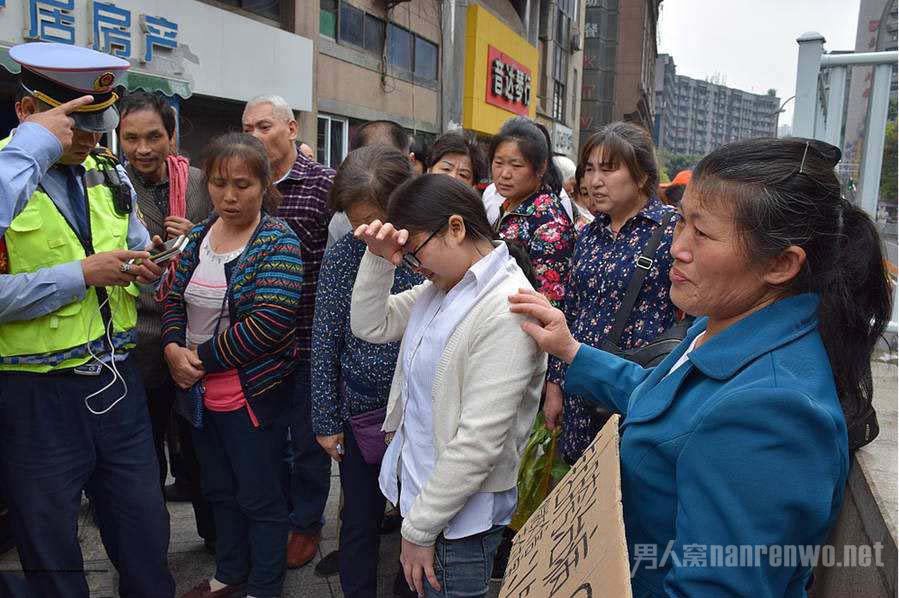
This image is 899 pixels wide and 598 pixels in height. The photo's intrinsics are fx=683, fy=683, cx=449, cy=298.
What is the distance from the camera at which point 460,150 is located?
4.21 metres

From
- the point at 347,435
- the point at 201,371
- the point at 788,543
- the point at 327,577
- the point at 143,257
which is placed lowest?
the point at 327,577

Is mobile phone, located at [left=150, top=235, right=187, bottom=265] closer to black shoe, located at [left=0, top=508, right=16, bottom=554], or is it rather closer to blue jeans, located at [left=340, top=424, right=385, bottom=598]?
blue jeans, located at [left=340, top=424, right=385, bottom=598]

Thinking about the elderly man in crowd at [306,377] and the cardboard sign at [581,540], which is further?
the elderly man in crowd at [306,377]

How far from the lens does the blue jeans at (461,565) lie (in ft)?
5.71

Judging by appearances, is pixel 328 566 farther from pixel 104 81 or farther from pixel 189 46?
→ pixel 189 46

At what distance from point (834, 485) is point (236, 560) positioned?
2377mm

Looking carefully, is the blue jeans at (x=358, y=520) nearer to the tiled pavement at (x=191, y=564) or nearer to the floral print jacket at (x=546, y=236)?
the tiled pavement at (x=191, y=564)

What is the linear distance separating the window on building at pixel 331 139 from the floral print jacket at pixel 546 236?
9162 millimetres

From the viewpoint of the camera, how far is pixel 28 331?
6.64ft

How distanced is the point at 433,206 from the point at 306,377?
1.44 metres

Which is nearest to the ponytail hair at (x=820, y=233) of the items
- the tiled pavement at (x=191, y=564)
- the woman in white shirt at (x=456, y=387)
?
the woman in white shirt at (x=456, y=387)

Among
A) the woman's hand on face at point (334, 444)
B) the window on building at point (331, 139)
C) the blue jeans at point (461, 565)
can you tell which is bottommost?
the blue jeans at point (461, 565)

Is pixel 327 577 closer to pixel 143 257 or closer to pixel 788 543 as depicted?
pixel 143 257

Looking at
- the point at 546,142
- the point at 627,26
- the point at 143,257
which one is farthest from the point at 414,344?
the point at 627,26
